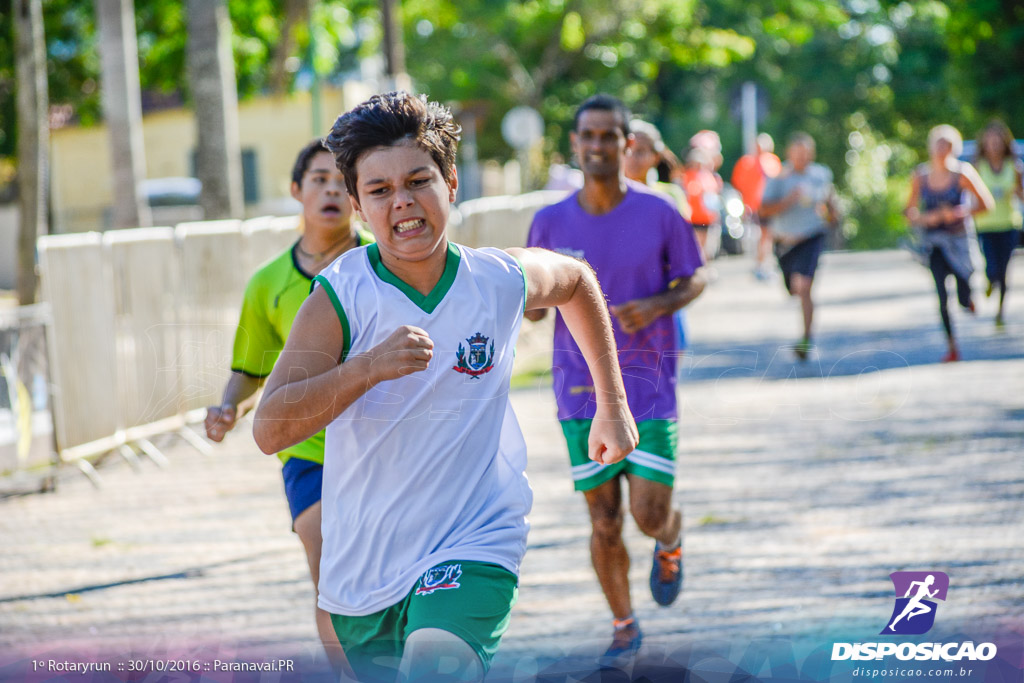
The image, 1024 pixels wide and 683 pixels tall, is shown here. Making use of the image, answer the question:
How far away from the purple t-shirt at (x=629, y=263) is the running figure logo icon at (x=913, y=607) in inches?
47.1

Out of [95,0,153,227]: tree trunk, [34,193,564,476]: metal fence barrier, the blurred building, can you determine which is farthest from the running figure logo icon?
the blurred building

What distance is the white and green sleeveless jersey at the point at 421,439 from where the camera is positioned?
2.92 meters

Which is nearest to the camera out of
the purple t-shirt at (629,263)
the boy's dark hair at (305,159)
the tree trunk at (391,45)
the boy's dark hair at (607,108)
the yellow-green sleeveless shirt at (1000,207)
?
the boy's dark hair at (305,159)

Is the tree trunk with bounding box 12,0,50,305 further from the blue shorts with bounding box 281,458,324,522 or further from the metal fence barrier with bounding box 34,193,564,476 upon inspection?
the blue shorts with bounding box 281,458,324,522

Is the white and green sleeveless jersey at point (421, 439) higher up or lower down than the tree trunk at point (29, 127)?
lower down

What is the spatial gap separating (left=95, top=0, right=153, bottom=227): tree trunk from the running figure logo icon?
1256cm

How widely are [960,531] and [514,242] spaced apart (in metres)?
9.37

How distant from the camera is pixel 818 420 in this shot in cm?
977

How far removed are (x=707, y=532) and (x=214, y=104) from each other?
929cm

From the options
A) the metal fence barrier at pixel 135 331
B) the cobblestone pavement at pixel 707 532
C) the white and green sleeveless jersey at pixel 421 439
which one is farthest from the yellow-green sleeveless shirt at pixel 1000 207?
the white and green sleeveless jersey at pixel 421 439

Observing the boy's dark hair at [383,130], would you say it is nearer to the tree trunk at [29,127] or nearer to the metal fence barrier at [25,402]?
the metal fence barrier at [25,402]

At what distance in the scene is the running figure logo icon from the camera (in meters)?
3.53

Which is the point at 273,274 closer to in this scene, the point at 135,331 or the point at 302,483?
the point at 302,483

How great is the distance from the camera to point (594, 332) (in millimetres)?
3219
